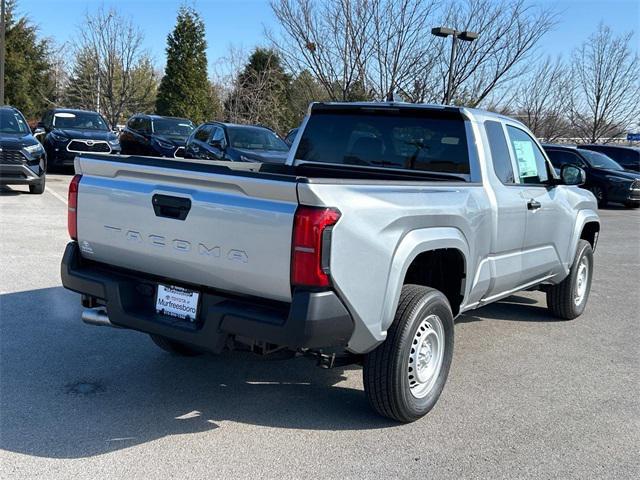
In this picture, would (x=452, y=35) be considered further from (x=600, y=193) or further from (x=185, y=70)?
(x=185, y=70)

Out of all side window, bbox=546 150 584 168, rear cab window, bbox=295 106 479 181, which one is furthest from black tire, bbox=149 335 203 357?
side window, bbox=546 150 584 168

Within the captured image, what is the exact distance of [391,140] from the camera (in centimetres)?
513

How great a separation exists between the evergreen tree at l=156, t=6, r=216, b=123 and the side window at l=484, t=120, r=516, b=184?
87.6ft

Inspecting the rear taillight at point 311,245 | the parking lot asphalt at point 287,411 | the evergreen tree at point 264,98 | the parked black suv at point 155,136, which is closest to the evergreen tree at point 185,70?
the evergreen tree at point 264,98

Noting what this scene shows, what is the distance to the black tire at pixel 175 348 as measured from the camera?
4746 mm

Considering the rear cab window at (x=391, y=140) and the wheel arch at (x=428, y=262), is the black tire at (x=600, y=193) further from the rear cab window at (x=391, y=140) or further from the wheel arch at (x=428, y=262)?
the wheel arch at (x=428, y=262)

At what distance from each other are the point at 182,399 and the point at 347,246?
1.66 meters

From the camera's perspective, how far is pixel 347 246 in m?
3.28

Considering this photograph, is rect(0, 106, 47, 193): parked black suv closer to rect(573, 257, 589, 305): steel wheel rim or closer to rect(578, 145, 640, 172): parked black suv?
rect(573, 257, 589, 305): steel wheel rim

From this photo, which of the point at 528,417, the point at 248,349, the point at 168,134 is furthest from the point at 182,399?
the point at 168,134

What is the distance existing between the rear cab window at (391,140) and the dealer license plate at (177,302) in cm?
209

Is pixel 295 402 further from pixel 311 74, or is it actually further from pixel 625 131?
pixel 625 131

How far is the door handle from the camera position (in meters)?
5.28

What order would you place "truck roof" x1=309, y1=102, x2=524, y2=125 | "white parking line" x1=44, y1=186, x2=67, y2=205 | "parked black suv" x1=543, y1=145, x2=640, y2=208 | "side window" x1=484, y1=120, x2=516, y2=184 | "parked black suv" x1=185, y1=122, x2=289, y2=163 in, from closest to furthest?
"truck roof" x1=309, y1=102, x2=524, y2=125 → "side window" x1=484, y1=120, x2=516, y2=184 → "white parking line" x1=44, y1=186, x2=67, y2=205 → "parked black suv" x1=185, y1=122, x2=289, y2=163 → "parked black suv" x1=543, y1=145, x2=640, y2=208
